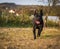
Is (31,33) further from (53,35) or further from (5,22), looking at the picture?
(5,22)

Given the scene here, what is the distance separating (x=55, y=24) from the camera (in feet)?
14.9

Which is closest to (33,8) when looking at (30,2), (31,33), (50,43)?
(30,2)

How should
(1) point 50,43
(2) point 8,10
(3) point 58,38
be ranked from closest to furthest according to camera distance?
(1) point 50,43
(3) point 58,38
(2) point 8,10

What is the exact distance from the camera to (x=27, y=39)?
3963 mm

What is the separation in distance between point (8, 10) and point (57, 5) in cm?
93

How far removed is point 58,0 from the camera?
487 cm

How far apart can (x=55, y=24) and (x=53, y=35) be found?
407 millimetres

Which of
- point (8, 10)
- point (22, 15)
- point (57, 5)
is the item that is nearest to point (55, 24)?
point (57, 5)

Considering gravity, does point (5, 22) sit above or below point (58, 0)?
below

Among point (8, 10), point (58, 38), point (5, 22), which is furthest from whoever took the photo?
point (5, 22)

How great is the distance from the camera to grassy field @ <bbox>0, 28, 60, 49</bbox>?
3580 millimetres

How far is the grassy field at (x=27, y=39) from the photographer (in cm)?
358

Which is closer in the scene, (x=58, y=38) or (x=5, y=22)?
(x=58, y=38)

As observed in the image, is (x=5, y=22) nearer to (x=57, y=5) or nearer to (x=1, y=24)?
(x=1, y=24)
